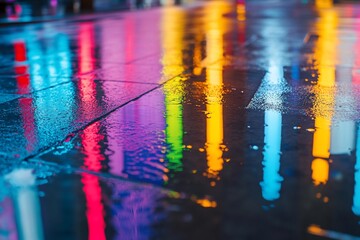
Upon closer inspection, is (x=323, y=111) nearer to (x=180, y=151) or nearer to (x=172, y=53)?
(x=180, y=151)

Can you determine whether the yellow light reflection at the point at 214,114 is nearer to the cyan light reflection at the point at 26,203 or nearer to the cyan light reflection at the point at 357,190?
the cyan light reflection at the point at 357,190

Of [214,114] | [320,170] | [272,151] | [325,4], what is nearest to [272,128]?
[272,151]

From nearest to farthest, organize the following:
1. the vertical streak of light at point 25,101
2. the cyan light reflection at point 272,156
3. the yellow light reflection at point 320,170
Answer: the cyan light reflection at point 272,156 < the yellow light reflection at point 320,170 < the vertical streak of light at point 25,101

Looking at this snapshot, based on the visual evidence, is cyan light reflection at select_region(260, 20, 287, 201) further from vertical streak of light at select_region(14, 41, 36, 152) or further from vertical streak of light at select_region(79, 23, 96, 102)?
vertical streak of light at select_region(79, 23, 96, 102)

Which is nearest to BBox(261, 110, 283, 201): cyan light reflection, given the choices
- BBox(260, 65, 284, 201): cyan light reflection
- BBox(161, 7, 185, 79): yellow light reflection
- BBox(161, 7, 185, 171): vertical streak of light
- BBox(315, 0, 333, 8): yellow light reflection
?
BBox(260, 65, 284, 201): cyan light reflection

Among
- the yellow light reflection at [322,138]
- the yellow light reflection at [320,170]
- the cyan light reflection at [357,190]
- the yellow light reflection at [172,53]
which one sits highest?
the yellow light reflection at [172,53]

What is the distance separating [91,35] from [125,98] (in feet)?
34.4

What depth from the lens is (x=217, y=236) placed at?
272 centimetres

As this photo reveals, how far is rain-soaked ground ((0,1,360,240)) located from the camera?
9.55 ft

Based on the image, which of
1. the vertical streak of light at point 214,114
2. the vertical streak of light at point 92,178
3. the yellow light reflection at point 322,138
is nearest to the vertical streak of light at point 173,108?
the vertical streak of light at point 214,114

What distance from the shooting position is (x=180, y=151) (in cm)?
413

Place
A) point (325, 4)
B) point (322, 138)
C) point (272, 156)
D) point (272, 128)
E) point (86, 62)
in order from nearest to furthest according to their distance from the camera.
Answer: point (272, 156)
point (322, 138)
point (272, 128)
point (86, 62)
point (325, 4)

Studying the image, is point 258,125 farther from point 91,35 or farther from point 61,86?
point 91,35

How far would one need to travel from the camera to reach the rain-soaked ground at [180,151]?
115 inches
